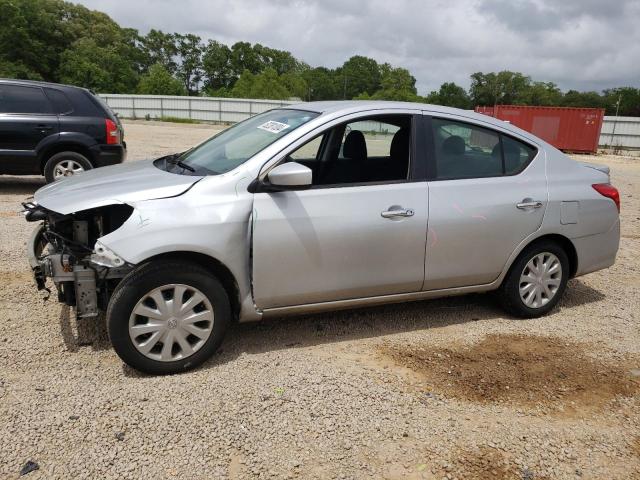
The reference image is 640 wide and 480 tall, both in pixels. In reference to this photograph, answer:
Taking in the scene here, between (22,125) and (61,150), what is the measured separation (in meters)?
0.64

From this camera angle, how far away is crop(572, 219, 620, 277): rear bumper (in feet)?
15.0

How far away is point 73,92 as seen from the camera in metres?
8.70

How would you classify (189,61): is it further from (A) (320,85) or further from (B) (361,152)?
(B) (361,152)

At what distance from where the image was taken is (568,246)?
455 centimetres

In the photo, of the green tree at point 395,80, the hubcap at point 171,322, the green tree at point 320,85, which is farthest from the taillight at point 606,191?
the green tree at point 395,80

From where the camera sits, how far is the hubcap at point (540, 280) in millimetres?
4438

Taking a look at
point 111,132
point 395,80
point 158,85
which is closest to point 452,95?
point 395,80

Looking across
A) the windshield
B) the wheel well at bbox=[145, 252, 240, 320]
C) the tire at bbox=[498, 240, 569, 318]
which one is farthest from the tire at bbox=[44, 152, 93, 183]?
the tire at bbox=[498, 240, 569, 318]

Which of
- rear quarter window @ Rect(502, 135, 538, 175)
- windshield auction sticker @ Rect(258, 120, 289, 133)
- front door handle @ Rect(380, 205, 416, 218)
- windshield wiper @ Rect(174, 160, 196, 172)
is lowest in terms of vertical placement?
front door handle @ Rect(380, 205, 416, 218)

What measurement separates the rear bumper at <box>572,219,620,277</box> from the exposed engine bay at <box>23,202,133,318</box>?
3.60m

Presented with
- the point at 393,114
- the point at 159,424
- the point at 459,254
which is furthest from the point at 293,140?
the point at 159,424

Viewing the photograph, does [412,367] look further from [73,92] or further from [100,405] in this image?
[73,92]

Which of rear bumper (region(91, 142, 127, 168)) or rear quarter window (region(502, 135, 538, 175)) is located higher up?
rear quarter window (region(502, 135, 538, 175))

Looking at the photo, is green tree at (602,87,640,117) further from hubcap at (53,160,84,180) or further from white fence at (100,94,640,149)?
hubcap at (53,160,84,180)
